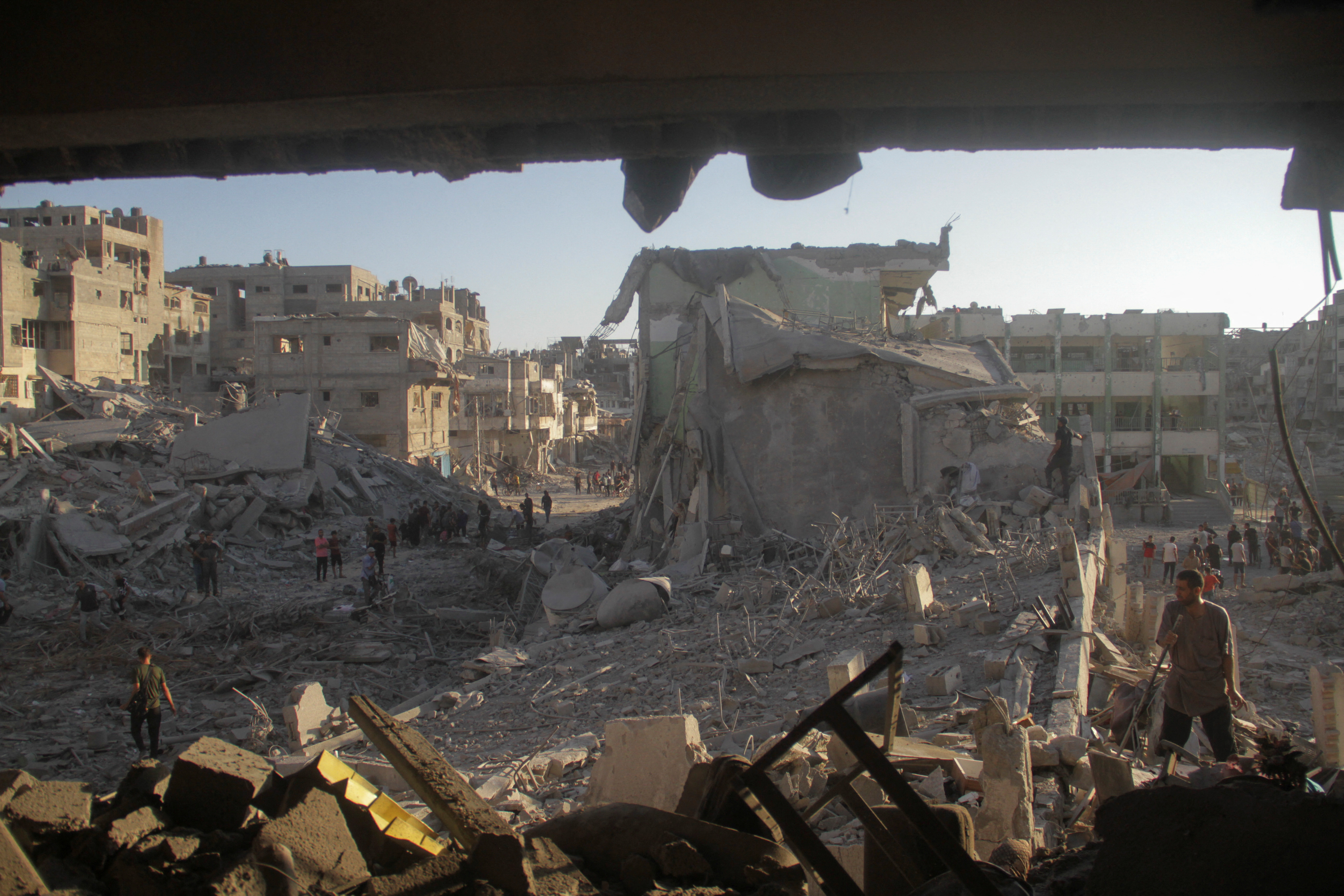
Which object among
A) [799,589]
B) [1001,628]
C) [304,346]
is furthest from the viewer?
[304,346]

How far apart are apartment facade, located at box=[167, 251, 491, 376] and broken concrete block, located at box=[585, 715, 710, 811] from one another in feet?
143

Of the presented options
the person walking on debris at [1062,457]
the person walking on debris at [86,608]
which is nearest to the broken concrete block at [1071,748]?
the person walking on debris at [1062,457]

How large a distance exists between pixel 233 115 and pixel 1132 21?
2.82 m

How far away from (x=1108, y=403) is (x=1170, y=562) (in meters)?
20.5

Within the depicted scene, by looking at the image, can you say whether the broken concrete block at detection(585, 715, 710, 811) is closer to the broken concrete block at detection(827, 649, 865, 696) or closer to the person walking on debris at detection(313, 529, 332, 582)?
the broken concrete block at detection(827, 649, 865, 696)

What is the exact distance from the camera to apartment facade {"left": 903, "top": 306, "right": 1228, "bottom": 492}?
3183 cm

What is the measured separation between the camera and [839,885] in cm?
244

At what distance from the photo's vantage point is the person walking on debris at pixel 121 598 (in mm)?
13875

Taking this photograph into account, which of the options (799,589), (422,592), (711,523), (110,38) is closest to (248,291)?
(422,592)

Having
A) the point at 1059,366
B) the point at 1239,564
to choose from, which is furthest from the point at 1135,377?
the point at 1239,564

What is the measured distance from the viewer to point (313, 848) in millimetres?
2650

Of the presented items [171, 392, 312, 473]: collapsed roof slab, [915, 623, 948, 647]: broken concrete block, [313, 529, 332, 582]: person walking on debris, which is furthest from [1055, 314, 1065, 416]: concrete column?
[915, 623, 948, 647]: broken concrete block

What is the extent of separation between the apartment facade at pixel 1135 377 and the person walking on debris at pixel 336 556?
73.5ft

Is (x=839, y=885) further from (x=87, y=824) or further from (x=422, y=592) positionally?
(x=422, y=592)
